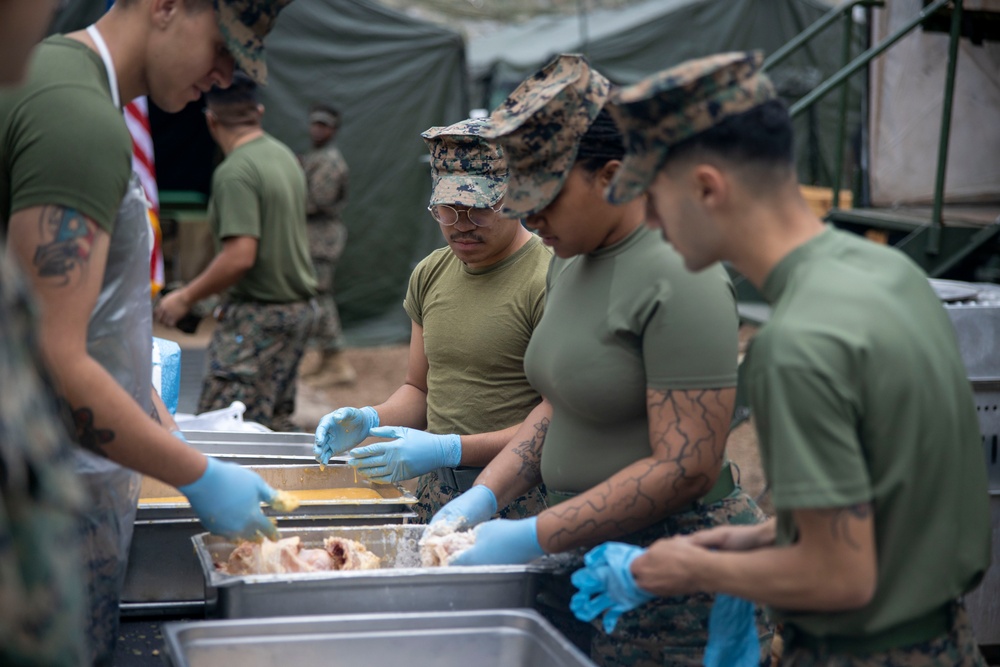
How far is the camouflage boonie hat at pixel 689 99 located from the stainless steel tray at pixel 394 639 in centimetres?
84

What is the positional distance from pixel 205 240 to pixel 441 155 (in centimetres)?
912

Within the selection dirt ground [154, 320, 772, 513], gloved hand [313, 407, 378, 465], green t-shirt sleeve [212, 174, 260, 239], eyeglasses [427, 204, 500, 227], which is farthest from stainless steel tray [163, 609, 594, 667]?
dirt ground [154, 320, 772, 513]

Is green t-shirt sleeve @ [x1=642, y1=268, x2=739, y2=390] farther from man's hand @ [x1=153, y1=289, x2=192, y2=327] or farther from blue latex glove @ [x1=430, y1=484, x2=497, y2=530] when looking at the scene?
man's hand @ [x1=153, y1=289, x2=192, y2=327]

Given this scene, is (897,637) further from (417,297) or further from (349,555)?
(417,297)

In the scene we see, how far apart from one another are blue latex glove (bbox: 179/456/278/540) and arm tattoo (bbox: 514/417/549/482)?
A: 697mm

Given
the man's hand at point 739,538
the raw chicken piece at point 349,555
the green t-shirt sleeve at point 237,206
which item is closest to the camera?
the man's hand at point 739,538

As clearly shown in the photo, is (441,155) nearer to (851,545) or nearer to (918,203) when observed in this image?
(851,545)

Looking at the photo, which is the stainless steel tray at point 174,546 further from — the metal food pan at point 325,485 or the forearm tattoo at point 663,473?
the forearm tattoo at point 663,473

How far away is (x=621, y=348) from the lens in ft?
6.43

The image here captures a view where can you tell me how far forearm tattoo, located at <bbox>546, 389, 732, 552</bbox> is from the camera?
73.5 inches

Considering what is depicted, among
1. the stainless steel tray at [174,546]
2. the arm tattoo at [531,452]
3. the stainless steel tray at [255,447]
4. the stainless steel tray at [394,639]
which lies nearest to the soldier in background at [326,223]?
the stainless steel tray at [255,447]

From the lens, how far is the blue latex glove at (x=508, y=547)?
6.78 ft

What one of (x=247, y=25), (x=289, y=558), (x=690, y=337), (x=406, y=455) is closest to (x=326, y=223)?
(x=406, y=455)

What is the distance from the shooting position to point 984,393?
137 inches
